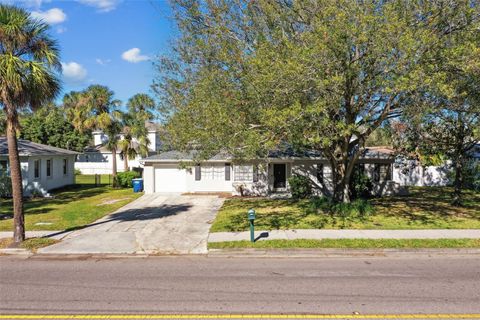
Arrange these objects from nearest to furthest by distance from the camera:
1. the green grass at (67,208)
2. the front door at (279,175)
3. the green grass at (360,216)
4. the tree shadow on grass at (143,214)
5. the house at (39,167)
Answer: the green grass at (360,216)
the green grass at (67,208)
the tree shadow on grass at (143,214)
the house at (39,167)
the front door at (279,175)

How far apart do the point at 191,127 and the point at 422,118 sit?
8.14 meters

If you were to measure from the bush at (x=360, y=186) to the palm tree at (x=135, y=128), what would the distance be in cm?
1794

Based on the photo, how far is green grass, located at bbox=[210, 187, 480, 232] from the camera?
1398 centimetres

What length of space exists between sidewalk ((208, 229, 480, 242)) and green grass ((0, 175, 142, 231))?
6.69 meters

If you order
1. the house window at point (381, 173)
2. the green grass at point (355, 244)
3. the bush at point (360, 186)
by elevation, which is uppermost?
the house window at point (381, 173)

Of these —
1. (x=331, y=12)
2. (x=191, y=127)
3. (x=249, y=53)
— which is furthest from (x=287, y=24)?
(x=191, y=127)

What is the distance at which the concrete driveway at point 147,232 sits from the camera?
11.5 m

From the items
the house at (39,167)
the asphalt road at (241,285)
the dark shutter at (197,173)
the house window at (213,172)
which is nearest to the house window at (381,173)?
the house window at (213,172)

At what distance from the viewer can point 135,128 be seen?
102 feet

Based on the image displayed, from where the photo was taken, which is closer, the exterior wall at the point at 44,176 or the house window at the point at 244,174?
the exterior wall at the point at 44,176

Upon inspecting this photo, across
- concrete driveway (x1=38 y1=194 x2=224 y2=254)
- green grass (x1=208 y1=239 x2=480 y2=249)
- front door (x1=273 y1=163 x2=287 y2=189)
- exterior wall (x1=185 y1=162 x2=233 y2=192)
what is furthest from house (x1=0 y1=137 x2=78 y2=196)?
green grass (x1=208 y1=239 x2=480 y2=249)

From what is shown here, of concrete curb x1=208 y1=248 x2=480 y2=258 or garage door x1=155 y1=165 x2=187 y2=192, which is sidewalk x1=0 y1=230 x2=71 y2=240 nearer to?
concrete curb x1=208 y1=248 x2=480 y2=258

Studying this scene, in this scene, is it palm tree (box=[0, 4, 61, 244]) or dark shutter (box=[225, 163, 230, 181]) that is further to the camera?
dark shutter (box=[225, 163, 230, 181])

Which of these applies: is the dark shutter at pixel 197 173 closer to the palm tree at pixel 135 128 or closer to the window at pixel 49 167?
the palm tree at pixel 135 128
